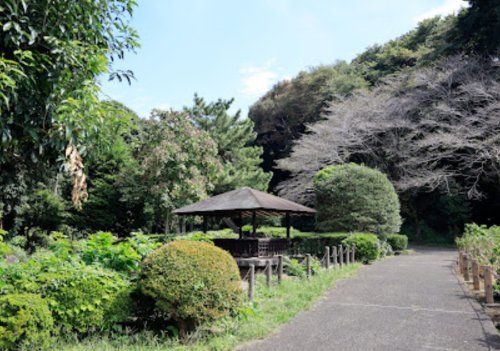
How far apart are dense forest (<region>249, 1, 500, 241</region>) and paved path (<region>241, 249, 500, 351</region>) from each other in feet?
50.4

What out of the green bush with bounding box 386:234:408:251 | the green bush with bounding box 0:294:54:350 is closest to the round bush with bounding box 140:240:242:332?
the green bush with bounding box 0:294:54:350

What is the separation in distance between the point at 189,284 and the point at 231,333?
3.35 feet

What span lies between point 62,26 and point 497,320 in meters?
7.58

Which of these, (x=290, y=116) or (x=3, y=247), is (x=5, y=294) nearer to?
(x=3, y=247)

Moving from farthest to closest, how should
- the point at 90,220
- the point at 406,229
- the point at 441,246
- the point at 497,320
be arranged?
1. the point at 406,229
2. the point at 441,246
3. the point at 90,220
4. the point at 497,320

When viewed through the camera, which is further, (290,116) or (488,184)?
(290,116)

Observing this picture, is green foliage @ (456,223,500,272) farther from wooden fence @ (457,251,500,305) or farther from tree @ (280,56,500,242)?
tree @ (280,56,500,242)

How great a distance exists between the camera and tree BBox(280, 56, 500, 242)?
22141 millimetres

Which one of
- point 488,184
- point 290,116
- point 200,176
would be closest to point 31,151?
point 200,176

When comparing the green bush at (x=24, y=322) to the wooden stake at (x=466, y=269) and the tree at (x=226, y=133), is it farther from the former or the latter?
the tree at (x=226, y=133)

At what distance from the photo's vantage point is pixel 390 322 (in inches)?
245

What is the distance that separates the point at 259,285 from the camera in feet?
29.6

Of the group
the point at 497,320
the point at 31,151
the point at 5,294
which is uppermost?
the point at 31,151

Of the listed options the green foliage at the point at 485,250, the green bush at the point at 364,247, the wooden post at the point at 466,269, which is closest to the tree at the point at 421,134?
the green bush at the point at 364,247
